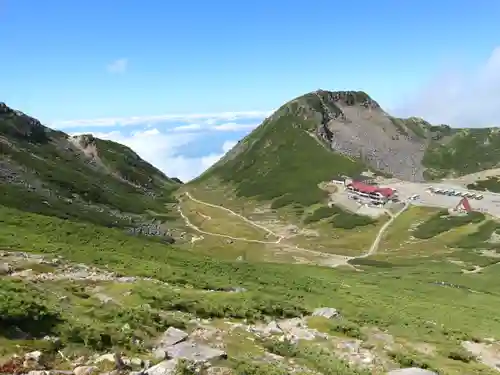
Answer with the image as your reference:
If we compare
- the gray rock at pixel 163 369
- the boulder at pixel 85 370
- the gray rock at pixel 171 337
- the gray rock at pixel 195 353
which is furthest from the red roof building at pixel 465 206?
the boulder at pixel 85 370

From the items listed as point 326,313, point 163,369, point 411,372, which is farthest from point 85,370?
point 326,313

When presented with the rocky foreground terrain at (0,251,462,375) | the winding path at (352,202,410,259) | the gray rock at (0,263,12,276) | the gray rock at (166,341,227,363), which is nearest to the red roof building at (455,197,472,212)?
the winding path at (352,202,410,259)

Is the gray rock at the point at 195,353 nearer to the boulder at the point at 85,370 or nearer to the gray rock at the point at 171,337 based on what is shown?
the gray rock at the point at 171,337

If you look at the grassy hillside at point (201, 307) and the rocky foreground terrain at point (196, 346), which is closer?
the rocky foreground terrain at point (196, 346)

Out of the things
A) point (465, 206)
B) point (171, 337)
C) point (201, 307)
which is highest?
point (465, 206)

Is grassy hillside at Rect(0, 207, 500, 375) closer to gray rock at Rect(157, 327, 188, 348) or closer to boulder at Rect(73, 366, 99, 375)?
gray rock at Rect(157, 327, 188, 348)

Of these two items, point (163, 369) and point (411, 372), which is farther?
point (411, 372)

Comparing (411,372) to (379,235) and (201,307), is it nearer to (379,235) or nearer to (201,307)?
(201,307)

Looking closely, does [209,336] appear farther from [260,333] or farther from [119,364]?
[119,364]
